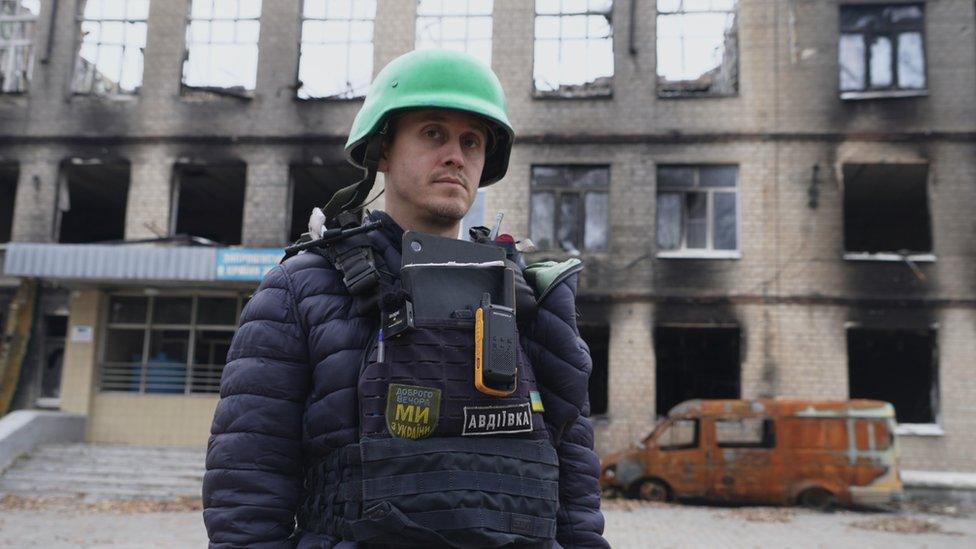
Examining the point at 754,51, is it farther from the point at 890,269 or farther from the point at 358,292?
the point at 358,292

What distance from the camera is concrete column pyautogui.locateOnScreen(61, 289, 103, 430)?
53.0 feet

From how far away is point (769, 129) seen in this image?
15875 mm

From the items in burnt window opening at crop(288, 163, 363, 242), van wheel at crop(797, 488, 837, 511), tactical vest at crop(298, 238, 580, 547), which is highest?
burnt window opening at crop(288, 163, 363, 242)

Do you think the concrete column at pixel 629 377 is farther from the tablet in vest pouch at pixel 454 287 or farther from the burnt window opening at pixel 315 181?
the tablet in vest pouch at pixel 454 287

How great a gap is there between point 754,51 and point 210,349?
42.3 feet

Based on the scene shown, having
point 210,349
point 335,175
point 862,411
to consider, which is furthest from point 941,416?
point 210,349

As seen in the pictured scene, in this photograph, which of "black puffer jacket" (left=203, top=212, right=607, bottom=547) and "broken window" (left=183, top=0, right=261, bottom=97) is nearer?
"black puffer jacket" (left=203, top=212, right=607, bottom=547)

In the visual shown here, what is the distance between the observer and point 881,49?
16.0 m

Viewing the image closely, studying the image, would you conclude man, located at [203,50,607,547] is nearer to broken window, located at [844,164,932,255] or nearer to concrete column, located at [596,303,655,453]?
concrete column, located at [596,303,655,453]

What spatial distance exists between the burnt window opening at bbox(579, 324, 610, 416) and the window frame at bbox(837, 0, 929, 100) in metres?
6.77

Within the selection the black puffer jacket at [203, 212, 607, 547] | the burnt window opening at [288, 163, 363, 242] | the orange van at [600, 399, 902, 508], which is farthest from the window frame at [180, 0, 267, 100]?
the black puffer jacket at [203, 212, 607, 547]

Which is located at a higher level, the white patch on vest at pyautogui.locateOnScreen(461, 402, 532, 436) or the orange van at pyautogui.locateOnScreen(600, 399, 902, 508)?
the white patch on vest at pyautogui.locateOnScreen(461, 402, 532, 436)

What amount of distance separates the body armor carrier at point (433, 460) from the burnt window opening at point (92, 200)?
1746 cm

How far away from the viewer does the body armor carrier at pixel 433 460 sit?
4.78 ft
